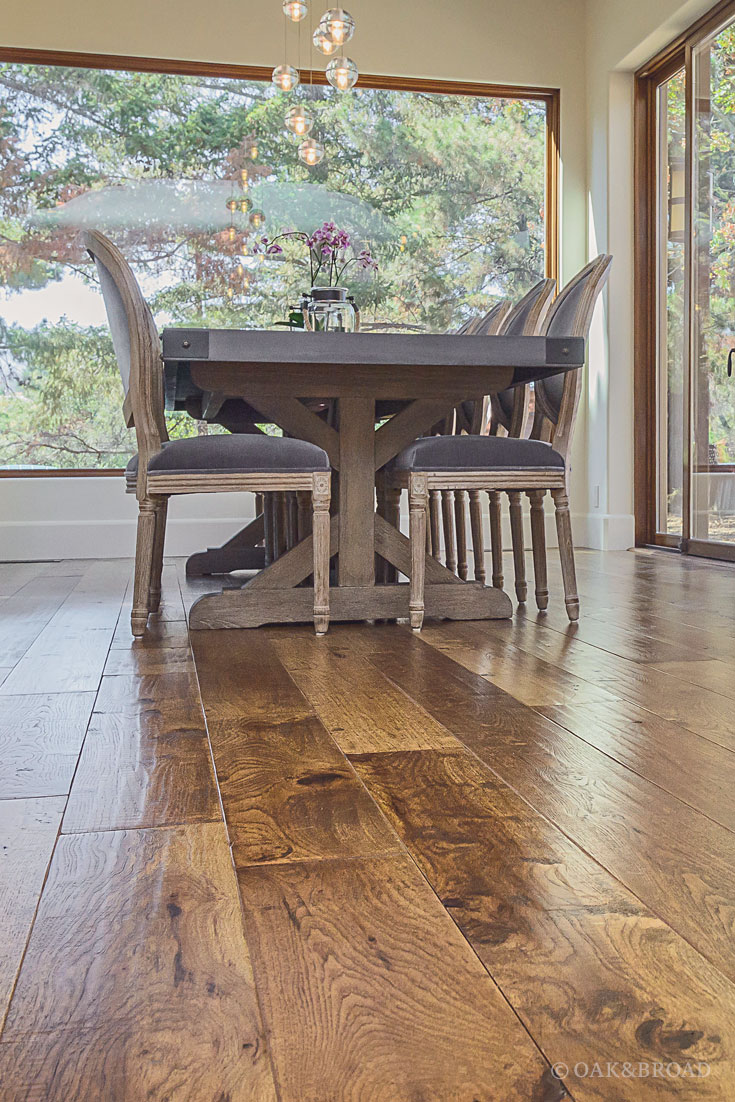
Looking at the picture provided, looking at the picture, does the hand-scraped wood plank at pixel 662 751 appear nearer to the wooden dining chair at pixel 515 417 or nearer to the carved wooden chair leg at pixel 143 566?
the carved wooden chair leg at pixel 143 566

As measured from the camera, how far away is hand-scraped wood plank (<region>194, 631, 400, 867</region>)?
1.16m

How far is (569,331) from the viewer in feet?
9.98

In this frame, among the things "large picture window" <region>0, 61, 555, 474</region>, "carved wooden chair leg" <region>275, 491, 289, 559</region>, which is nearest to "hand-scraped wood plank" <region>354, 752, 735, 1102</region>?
"carved wooden chair leg" <region>275, 491, 289, 559</region>

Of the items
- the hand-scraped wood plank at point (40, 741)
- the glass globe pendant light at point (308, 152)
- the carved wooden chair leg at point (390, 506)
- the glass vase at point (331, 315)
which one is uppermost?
the glass globe pendant light at point (308, 152)

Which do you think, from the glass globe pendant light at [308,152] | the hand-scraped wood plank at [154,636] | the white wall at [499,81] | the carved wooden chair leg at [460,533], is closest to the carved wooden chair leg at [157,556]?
the hand-scraped wood plank at [154,636]

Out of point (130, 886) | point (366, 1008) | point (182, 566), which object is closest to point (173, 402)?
point (182, 566)

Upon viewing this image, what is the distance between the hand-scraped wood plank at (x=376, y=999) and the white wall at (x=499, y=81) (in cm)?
468

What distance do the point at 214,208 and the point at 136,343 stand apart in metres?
3.11

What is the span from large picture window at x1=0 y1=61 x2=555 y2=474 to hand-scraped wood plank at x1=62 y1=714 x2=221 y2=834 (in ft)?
13.5

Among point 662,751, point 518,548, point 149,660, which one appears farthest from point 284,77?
point 662,751

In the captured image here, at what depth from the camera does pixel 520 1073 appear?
2.32 ft

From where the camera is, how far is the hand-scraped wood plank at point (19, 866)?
0.89m

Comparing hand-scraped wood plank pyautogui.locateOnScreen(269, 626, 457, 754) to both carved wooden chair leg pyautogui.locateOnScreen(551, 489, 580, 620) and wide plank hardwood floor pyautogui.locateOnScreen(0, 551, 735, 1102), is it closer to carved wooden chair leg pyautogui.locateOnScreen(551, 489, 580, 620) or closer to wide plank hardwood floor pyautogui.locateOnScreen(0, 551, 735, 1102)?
wide plank hardwood floor pyautogui.locateOnScreen(0, 551, 735, 1102)

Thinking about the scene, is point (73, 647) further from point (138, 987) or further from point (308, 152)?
point (308, 152)
